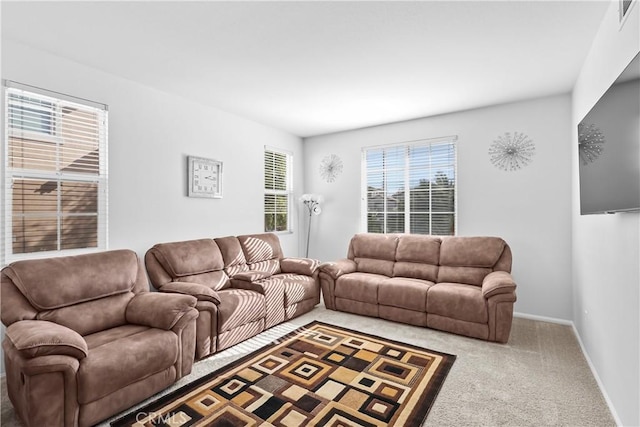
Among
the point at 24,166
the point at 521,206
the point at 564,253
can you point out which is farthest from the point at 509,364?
the point at 24,166

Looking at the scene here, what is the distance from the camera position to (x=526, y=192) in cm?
397

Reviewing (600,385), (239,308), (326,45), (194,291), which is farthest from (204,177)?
(600,385)

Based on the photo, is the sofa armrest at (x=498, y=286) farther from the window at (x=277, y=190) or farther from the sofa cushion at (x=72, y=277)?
the sofa cushion at (x=72, y=277)

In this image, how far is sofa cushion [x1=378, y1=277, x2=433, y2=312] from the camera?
142 inches

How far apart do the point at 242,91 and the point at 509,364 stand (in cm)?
376

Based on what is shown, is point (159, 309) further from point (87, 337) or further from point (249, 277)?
point (249, 277)

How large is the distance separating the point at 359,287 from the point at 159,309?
91.5 inches

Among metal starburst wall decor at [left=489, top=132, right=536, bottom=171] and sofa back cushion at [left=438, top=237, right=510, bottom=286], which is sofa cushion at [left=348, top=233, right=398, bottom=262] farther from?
metal starburst wall decor at [left=489, top=132, right=536, bottom=171]

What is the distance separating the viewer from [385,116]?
182 inches

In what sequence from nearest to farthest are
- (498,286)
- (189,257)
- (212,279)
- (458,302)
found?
(498,286)
(458,302)
(189,257)
(212,279)

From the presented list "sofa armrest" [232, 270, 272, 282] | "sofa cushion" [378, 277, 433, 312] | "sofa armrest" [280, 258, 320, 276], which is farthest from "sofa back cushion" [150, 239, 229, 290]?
"sofa cushion" [378, 277, 433, 312]

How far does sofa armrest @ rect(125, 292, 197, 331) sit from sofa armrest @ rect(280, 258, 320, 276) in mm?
1917

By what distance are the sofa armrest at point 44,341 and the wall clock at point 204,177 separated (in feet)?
6.96

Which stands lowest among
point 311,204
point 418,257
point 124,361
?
point 124,361
